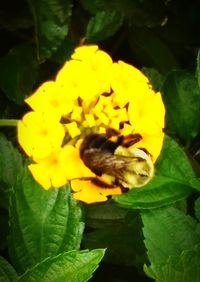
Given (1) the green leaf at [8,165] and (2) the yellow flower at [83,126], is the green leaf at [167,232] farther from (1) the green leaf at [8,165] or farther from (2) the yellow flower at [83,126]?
(1) the green leaf at [8,165]

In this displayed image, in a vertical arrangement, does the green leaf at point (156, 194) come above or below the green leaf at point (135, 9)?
Answer: below

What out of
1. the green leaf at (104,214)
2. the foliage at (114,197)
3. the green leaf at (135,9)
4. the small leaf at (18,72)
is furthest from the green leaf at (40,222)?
the green leaf at (135,9)

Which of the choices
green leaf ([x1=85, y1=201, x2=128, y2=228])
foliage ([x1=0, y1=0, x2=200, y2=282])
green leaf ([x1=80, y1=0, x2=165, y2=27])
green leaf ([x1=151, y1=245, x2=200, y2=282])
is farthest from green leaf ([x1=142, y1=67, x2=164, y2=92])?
green leaf ([x1=151, y1=245, x2=200, y2=282])

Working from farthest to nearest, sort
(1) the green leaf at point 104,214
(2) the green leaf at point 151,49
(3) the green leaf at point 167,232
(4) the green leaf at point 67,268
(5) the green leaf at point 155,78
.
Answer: (2) the green leaf at point 151,49
(5) the green leaf at point 155,78
(1) the green leaf at point 104,214
(3) the green leaf at point 167,232
(4) the green leaf at point 67,268

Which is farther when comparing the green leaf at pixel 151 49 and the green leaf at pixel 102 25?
the green leaf at pixel 151 49

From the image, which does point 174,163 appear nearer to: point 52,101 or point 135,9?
point 52,101

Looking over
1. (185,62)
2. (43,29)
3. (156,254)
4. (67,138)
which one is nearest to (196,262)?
(156,254)

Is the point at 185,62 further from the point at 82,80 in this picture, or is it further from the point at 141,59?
the point at 82,80

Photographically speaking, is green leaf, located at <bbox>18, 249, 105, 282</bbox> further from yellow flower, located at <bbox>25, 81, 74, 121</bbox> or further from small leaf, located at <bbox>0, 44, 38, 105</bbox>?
small leaf, located at <bbox>0, 44, 38, 105</bbox>
